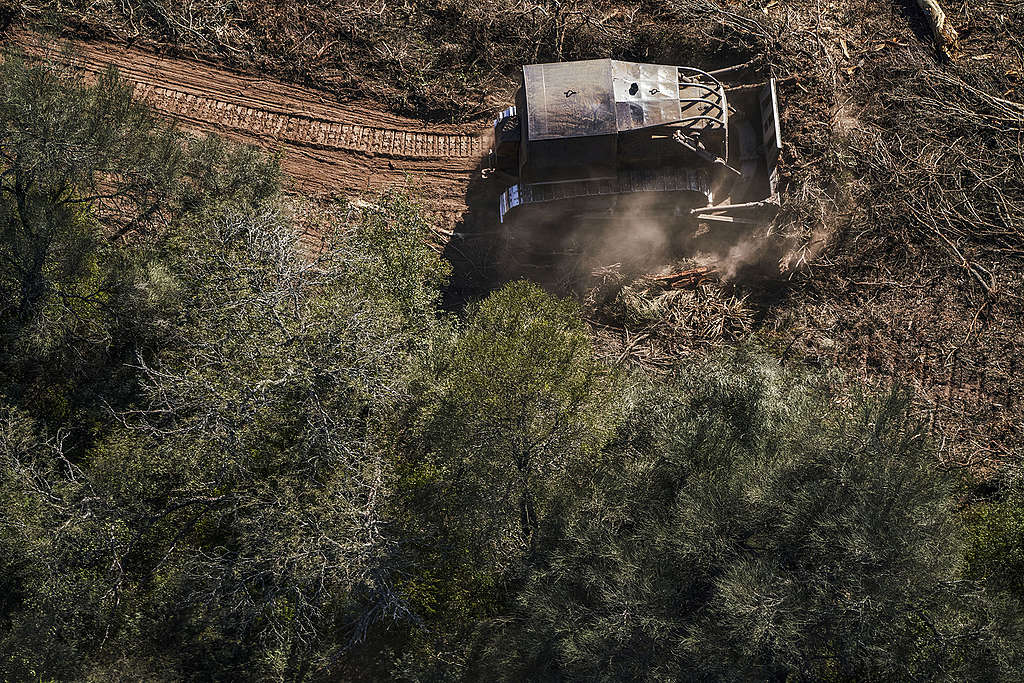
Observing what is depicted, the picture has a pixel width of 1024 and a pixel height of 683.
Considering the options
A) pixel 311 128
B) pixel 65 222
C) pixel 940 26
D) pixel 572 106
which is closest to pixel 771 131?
pixel 572 106

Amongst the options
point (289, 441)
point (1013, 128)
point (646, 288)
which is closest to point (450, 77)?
point (646, 288)

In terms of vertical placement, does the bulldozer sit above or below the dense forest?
above

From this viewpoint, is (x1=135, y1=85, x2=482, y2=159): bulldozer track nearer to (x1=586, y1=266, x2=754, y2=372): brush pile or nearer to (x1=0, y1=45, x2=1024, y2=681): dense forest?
(x1=0, y1=45, x2=1024, y2=681): dense forest

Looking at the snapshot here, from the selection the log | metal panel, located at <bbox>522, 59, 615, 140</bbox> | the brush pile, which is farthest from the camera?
the log

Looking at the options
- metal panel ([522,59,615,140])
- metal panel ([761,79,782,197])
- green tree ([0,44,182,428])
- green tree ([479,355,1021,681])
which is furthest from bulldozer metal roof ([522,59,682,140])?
green tree ([0,44,182,428])

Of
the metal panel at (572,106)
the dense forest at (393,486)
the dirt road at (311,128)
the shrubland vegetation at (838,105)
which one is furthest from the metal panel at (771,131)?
the dirt road at (311,128)

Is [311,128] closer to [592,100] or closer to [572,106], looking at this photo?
[572,106]
